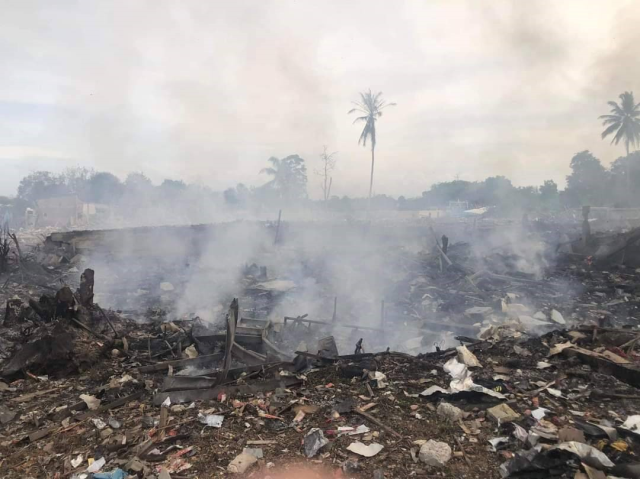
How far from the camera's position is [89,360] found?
486cm

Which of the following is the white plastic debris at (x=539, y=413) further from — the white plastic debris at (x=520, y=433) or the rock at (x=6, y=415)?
the rock at (x=6, y=415)

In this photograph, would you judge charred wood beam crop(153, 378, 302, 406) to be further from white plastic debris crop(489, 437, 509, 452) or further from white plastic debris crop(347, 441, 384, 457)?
white plastic debris crop(489, 437, 509, 452)

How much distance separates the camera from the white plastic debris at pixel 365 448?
276 centimetres

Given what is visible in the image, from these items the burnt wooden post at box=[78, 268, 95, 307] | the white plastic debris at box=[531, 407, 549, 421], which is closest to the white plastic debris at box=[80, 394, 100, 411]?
the burnt wooden post at box=[78, 268, 95, 307]

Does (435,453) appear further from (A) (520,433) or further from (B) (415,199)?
(B) (415,199)

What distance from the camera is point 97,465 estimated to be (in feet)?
9.27

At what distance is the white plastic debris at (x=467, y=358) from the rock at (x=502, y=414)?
0.93 meters

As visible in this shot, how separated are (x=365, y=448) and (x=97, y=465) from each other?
6.81ft

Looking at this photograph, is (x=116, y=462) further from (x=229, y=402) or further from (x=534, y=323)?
(x=534, y=323)

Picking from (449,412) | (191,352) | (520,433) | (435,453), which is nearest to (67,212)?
(191,352)

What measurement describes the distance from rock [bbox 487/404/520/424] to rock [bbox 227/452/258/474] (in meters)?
1.99

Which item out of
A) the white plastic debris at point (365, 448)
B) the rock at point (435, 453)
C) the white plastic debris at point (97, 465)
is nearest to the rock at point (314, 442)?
the white plastic debris at point (365, 448)

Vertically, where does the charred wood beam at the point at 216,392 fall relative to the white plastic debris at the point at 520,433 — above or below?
below

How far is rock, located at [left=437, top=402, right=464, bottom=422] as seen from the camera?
3160 millimetres
